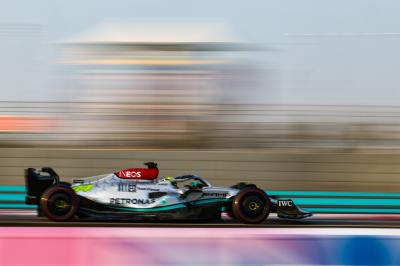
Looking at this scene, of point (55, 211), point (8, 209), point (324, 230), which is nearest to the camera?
point (324, 230)

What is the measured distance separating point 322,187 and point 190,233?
21.7 ft

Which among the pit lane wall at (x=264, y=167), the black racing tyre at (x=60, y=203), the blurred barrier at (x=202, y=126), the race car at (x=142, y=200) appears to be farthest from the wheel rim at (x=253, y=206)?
the blurred barrier at (x=202, y=126)

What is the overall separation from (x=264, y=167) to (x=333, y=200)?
47.9 inches

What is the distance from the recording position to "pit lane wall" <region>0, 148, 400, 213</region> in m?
10.3

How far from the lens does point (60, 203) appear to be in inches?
261

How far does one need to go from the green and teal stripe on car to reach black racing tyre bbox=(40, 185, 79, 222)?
3128 millimetres

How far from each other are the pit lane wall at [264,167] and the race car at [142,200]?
3388 mm

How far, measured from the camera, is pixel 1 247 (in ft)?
13.5

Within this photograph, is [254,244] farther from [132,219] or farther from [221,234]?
[132,219]

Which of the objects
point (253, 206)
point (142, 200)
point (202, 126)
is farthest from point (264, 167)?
Result: point (142, 200)

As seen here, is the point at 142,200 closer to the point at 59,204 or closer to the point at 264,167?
the point at 59,204

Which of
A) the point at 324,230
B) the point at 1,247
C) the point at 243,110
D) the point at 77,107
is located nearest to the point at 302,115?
the point at 243,110

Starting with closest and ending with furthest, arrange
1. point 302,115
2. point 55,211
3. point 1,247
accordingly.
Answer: point 1,247 → point 55,211 → point 302,115

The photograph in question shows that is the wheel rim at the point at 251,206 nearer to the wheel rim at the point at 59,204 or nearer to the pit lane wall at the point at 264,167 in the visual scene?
the wheel rim at the point at 59,204
